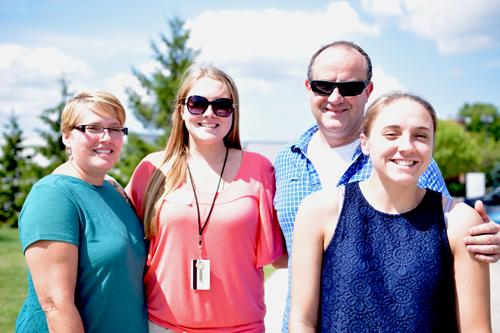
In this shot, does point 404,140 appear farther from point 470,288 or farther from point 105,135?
point 105,135

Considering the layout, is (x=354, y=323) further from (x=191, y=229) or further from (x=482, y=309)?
(x=191, y=229)

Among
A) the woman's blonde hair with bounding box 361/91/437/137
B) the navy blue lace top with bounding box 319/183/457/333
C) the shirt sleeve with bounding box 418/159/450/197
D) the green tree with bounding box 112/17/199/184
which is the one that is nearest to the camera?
the navy blue lace top with bounding box 319/183/457/333

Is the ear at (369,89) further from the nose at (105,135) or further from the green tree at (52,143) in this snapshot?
the green tree at (52,143)

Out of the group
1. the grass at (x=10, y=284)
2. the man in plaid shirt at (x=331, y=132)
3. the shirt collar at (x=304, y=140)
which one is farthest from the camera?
the grass at (x=10, y=284)

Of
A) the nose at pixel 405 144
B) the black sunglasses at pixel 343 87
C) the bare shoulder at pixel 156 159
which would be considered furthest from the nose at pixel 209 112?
the nose at pixel 405 144

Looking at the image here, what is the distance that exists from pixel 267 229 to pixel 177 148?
2.77 feet

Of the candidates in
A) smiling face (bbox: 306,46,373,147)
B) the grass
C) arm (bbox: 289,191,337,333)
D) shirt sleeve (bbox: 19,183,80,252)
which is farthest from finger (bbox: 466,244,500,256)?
the grass

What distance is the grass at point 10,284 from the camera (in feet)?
24.5

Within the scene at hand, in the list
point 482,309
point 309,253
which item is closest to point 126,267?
point 309,253

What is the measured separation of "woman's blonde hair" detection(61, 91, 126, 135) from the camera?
294cm

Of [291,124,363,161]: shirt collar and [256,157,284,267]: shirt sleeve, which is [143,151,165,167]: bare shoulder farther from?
[291,124,363,161]: shirt collar

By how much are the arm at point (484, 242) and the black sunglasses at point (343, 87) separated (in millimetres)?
1361

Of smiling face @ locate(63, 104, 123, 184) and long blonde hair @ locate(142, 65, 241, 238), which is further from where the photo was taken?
long blonde hair @ locate(142, 65, 241, 238)

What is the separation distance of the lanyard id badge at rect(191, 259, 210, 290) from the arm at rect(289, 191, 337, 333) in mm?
856
